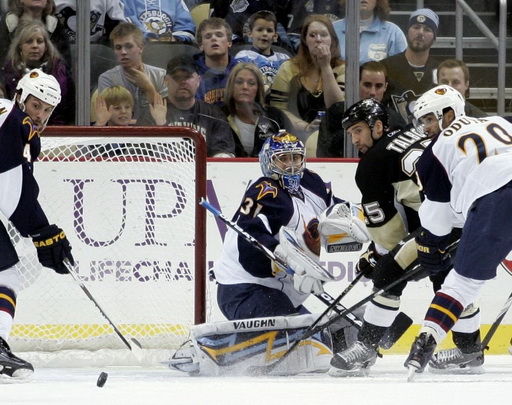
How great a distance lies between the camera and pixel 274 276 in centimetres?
513

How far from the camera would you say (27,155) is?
465 cm

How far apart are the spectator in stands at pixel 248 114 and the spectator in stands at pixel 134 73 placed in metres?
0.34

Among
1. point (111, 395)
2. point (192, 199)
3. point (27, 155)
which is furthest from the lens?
point (192, 199)

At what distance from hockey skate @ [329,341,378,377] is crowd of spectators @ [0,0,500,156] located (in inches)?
55.6

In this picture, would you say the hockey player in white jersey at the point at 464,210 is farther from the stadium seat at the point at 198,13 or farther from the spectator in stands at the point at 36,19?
the spectator in stands at the point at 36,19

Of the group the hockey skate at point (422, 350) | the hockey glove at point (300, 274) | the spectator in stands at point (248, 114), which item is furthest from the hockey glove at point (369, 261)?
the hockey skate at point (422, 350)

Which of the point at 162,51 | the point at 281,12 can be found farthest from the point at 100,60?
the point at 281,12

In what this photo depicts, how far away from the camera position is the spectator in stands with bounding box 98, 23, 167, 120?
239 inches

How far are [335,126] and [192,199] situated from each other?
960 millimetres

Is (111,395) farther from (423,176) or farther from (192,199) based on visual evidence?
(192,199)

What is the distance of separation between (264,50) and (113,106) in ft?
2.63

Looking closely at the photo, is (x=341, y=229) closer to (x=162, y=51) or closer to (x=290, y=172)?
(x=290, y=172)

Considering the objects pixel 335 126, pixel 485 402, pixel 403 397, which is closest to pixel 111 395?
pixel 403 397

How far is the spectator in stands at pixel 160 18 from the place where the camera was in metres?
6.11
